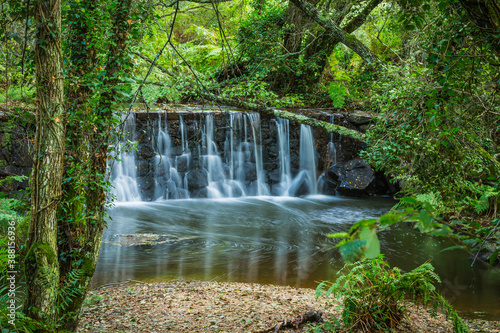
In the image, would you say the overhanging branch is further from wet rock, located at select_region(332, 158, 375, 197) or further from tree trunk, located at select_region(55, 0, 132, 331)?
wet rock, located at select_region(332, 158, 375, 197)

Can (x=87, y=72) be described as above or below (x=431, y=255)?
above

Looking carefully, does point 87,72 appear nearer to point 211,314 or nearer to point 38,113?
point 38,113

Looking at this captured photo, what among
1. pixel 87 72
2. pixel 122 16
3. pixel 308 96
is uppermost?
pixel 308 96

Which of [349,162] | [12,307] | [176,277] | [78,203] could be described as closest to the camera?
[12,307]

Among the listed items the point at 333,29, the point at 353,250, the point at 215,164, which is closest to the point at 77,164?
the point at 353,250

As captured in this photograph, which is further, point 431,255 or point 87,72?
point 431,255

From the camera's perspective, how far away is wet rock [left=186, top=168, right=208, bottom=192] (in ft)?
47.7

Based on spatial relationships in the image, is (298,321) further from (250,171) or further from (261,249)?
(250,171)

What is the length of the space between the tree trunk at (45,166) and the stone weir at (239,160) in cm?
1068

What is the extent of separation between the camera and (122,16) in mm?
3662

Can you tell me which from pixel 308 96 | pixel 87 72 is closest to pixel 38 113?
pixel 87 72

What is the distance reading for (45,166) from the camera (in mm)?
3074

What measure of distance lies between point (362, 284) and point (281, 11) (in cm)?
1225

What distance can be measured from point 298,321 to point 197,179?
35.2 feet
